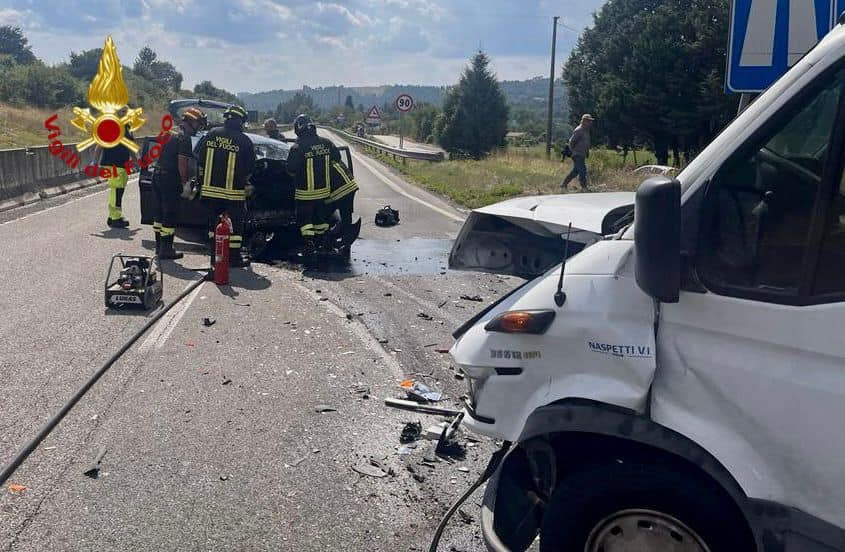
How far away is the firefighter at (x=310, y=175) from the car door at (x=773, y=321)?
8.39 metres

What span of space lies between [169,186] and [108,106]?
464 cm

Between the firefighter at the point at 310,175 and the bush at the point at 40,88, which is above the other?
the bush at the point at 40,88

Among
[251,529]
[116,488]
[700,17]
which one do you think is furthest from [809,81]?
[700,17]

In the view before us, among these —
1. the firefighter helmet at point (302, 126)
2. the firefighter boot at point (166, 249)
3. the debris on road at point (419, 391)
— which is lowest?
the debris on road at point (419, 391)

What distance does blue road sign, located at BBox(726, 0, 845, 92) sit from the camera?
15.6 feet

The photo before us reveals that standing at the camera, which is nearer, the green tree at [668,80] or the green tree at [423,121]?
the green tree at [668,80]

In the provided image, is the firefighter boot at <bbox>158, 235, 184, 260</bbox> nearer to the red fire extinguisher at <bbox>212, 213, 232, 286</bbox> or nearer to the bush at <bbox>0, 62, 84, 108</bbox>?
the red fire extinguisher at <bbox>212, 213, 232, 286</bbox>

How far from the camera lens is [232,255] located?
10.5 m

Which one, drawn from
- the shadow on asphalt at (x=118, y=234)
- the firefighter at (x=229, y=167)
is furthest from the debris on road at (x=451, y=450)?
the shadow on asphalt at (x=118, y=234)

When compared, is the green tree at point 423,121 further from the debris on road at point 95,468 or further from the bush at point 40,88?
the debris on road at point 95,468

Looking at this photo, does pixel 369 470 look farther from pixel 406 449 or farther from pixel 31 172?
pixel 31 172

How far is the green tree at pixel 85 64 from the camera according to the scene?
251 ft

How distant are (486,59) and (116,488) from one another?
49942 mm

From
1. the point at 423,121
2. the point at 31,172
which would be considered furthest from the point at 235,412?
the point at 423,121
